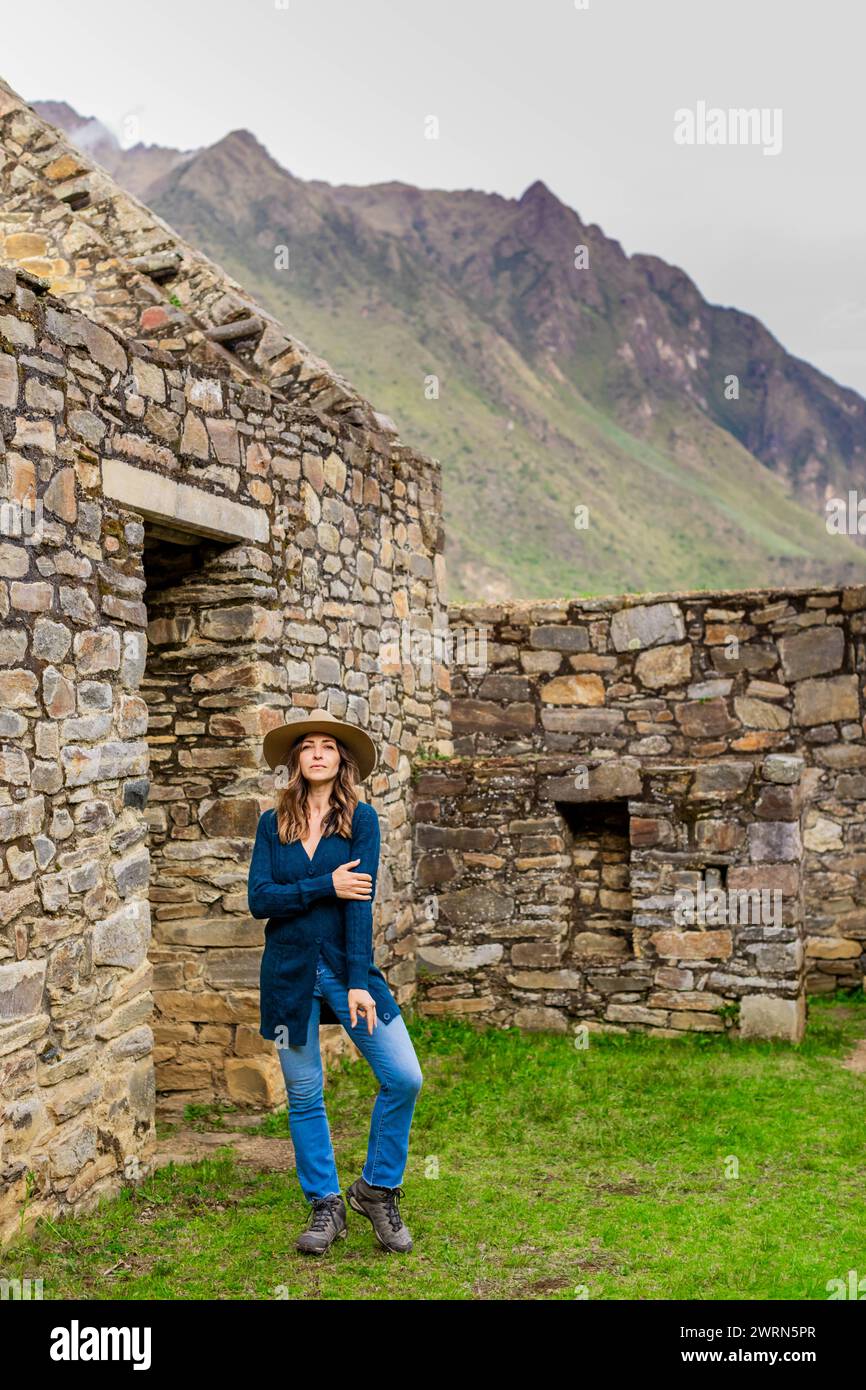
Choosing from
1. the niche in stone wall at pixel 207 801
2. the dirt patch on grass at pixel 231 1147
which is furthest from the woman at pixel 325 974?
the niche in stone wall at pixel 207 801

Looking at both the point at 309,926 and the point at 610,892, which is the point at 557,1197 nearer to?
the point at 309,926

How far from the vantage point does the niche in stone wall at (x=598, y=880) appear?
24.2 feet

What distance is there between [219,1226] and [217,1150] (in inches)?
34.7

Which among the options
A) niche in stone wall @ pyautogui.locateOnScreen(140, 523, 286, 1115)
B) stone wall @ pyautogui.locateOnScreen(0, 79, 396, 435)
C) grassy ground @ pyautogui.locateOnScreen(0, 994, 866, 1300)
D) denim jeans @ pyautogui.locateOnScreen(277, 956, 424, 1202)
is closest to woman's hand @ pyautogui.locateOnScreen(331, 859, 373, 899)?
denim jeans @ pyautogui.locateOnScreen(277, 956, 424, 1202)

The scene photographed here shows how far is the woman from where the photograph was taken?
413 centimetres

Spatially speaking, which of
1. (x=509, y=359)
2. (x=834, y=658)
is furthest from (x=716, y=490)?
(x=834, y=658)

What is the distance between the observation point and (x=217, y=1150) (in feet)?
17.5

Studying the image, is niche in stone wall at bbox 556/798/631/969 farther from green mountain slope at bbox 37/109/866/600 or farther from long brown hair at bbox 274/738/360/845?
green mountain slope at bbox 37/109/866/600

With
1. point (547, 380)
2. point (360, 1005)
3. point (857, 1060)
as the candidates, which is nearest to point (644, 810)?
point (857, 1060)

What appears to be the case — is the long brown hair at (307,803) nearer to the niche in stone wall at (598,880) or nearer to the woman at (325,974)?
the woman at (325,974)

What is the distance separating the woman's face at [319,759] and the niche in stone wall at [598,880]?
130 inches

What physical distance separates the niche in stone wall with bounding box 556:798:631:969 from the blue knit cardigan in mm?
3338

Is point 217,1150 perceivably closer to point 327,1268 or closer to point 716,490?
point 327,1268

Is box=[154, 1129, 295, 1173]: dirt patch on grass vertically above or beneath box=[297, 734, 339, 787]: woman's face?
beneath
